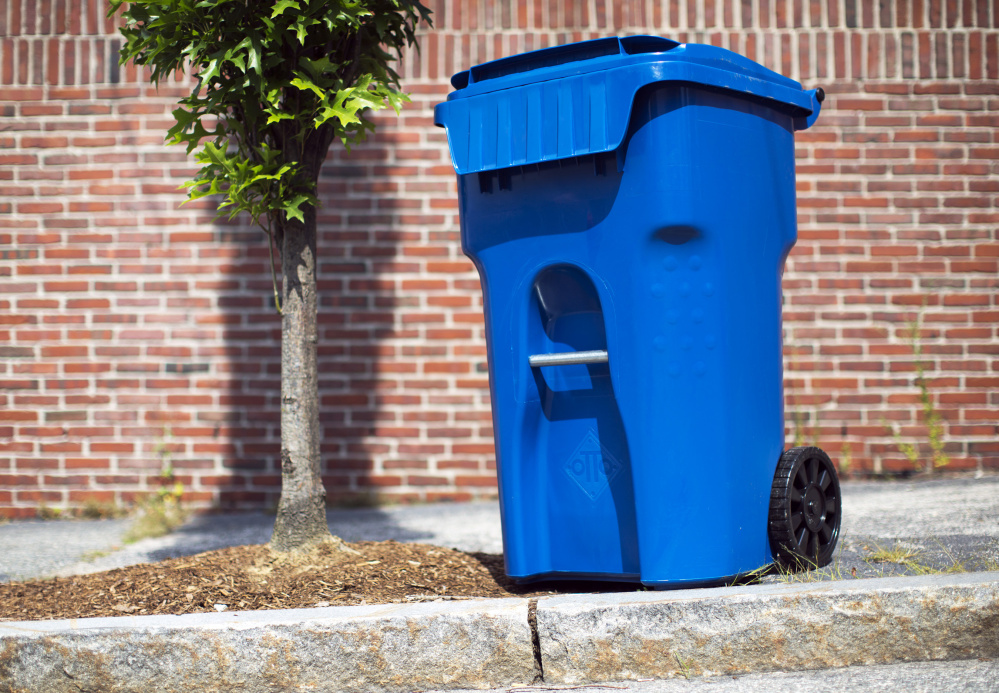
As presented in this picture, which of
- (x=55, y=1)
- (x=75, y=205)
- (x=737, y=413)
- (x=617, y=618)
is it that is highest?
(x=55, y=1)

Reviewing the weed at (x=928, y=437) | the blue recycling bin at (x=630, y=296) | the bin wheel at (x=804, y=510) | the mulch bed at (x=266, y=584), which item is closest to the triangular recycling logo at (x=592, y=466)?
the blue recycling bin at (x=630, y=296)

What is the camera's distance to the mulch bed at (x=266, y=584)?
2.41 m

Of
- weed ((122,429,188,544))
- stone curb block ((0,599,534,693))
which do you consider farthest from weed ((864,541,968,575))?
weed ((122,429,188,544))

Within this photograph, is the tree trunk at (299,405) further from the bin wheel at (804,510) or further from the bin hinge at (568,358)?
the bin wheel at (804,510)

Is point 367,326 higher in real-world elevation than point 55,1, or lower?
lower

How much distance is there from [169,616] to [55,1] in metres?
3.86

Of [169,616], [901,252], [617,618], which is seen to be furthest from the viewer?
[901,252]

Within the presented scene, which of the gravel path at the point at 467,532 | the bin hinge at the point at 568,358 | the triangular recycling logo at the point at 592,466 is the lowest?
the gravel path at the point at 467,532

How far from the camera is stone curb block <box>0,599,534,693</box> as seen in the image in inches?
78.6

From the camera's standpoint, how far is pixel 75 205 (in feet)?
14.6

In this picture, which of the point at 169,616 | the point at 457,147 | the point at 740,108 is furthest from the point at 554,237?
the point at 169,616

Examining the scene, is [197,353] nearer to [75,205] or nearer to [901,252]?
[75,205]

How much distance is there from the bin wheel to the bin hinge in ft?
2.23

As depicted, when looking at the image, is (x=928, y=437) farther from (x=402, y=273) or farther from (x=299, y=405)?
(x=299, y=405)
